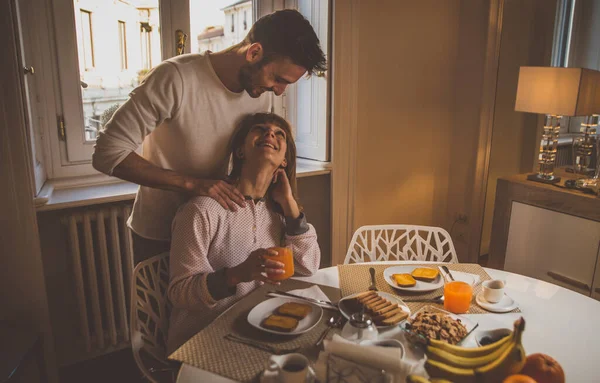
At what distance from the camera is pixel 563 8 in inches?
98.7

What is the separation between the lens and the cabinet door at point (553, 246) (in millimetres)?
2174

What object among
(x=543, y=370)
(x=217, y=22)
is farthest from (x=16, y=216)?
(x=543, y=370)

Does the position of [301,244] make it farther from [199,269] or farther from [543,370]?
[543,370]

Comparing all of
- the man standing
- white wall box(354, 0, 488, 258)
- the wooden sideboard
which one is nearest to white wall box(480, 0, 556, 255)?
white wall box(354, 0, 488, 258)

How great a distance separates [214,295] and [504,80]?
2.35m

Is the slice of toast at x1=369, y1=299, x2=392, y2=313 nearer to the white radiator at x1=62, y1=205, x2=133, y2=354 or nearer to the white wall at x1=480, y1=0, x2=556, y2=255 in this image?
the white radiator at x1=62, y1=205, x2=133, y2=354

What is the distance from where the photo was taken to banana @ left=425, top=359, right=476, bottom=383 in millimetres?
867

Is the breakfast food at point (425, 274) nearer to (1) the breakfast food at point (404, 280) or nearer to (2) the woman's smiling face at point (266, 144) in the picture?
(1) the breakfast food at point (404, 280)

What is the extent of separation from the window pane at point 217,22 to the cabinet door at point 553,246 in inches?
69.9

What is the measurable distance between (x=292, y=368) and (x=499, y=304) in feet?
2.22

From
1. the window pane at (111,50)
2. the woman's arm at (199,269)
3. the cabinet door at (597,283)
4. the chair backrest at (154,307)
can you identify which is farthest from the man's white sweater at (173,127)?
the cabinet door at (597,283)

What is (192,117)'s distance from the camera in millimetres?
1456

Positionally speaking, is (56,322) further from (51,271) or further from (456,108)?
(456,108)

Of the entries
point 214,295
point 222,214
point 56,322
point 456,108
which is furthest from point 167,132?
point 456,108
